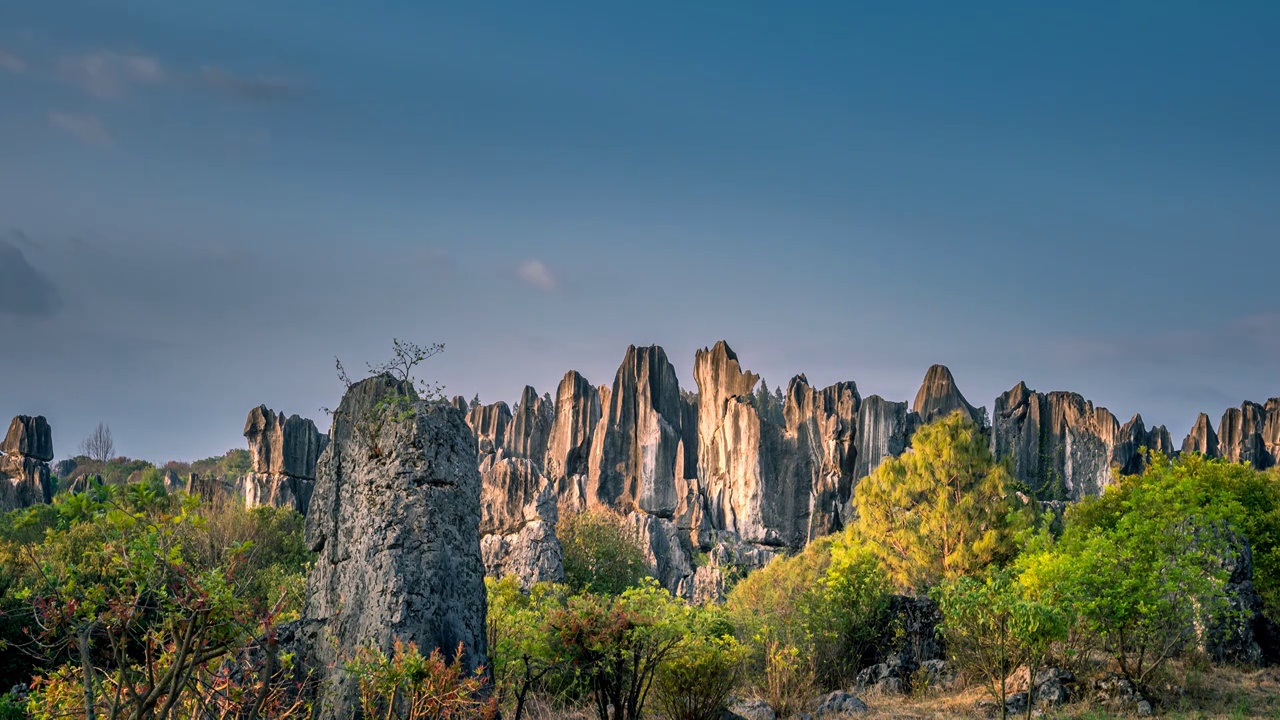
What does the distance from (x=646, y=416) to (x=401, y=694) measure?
74329 mm

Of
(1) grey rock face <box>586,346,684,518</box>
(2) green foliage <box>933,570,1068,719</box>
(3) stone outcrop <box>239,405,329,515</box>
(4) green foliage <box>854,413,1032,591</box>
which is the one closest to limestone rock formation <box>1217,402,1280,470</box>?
(1) grey rock face <box>586,346,684,518</box>

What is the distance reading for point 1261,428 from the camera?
86875mm

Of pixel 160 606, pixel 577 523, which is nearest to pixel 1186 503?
pixel 160 606

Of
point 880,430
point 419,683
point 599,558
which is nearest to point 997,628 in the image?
point 419,683

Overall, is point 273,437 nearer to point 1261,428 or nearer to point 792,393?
point 792,393

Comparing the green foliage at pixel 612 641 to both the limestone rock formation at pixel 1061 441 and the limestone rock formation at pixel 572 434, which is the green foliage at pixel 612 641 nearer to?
the limestone rock formation at pixel 1061 441

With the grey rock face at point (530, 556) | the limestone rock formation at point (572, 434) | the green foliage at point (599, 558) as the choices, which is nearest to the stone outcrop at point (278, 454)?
the limestone rock formation at point (572, 434)

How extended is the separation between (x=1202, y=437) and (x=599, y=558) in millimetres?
72410

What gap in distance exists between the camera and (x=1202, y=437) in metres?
89.1

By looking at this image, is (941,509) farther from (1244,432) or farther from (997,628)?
(1244,432)

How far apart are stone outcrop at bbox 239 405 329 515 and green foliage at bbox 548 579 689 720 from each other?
61852mm

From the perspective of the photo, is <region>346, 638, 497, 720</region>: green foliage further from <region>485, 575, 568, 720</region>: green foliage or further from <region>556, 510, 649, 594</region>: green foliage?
<region>556, 510, 649, 594</region>: green foliage

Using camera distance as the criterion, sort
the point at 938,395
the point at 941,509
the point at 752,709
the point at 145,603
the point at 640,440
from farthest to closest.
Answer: the point at 640,440 < the point at 938,395 < the point at 941,509 < the point at 752,709 < the point at 145,603

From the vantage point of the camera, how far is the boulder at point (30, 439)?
229ft
